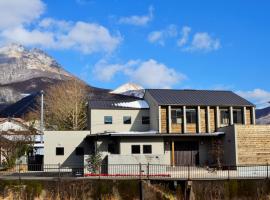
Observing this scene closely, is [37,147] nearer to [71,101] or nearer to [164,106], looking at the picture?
[71,101]

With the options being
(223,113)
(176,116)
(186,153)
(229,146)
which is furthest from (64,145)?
(223,113)

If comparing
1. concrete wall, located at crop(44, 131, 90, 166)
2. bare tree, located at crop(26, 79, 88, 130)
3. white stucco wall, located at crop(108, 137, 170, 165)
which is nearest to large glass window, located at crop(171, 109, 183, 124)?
white stucco wall, located at crop(108, 137, 170, 165)

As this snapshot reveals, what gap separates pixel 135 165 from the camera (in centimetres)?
Answer: 3869

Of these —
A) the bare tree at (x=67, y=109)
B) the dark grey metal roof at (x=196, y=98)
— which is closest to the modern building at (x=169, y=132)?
the dark grey metal roof at (x=196, y=98)

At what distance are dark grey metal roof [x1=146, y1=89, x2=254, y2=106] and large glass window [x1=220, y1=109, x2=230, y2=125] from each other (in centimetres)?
94

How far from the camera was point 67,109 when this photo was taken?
2785 inches

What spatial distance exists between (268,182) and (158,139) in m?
17.8

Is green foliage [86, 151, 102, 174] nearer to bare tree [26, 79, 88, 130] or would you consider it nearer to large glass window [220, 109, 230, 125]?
large glass window [220, 109, 230, 125]

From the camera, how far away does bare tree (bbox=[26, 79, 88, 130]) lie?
2670 inches

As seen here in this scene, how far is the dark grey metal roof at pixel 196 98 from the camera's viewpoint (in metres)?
49.6

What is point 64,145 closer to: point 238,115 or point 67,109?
point 238,115

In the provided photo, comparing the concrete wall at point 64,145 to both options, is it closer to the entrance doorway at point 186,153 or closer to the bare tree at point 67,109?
the entrance doorway at point 186,153

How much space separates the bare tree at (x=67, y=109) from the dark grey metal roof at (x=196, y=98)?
1798 cm

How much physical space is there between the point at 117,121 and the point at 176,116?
22.7 feet
